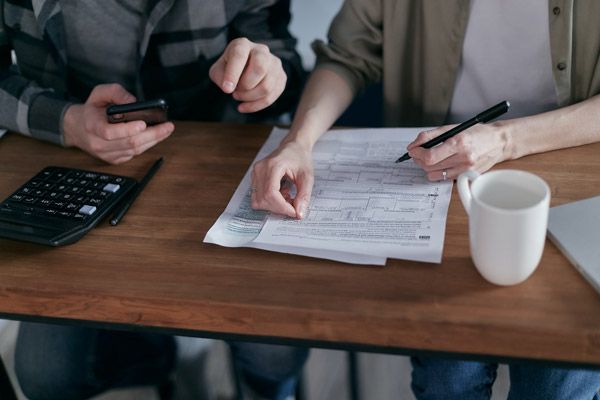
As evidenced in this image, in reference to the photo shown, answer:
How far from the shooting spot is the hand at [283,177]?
0.77 m

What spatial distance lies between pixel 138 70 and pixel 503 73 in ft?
2.31

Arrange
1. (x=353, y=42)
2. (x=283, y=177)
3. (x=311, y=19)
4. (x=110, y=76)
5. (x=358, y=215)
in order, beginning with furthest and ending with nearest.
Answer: (x=311, y=19) → (x=110, y=76) → (x=353, y=42) → (x=283, y=177) → (x=358, y=215)

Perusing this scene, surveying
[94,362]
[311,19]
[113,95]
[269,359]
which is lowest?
[269,359]

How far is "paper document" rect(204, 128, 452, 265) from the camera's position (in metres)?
0.69

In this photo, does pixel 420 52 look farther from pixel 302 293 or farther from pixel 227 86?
pixel 302 293

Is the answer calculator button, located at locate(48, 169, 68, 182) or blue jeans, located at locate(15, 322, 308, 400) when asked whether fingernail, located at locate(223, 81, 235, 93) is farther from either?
blue jeans, located at locate(15, 322, 308, 400)

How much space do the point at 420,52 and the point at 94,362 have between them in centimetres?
91

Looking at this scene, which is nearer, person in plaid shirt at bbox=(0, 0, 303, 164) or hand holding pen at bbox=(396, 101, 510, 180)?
hand holding pen at bbox=(396, 101, 510, 180)

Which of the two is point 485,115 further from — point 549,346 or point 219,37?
point 219,37

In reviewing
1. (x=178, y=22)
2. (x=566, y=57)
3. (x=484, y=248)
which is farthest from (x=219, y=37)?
(x=484, y=248)

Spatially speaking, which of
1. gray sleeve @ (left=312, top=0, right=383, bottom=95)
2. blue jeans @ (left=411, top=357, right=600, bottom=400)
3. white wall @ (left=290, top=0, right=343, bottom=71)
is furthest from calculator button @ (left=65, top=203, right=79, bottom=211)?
white wall @ (left=290, top=0, right=343, bottom=71)

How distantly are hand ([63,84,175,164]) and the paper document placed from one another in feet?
0.62

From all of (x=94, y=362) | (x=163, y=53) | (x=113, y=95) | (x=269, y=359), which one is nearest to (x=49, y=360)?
(x=94, y=362)

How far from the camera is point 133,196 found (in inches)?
33.6
